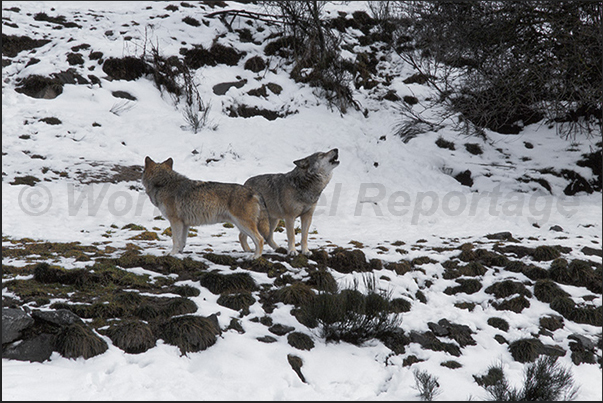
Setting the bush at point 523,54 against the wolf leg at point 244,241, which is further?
the bush at point 523,54

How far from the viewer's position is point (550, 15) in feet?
35.9

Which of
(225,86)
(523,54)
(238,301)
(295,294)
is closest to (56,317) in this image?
(238,301)

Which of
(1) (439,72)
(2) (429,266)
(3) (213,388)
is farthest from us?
(1) (439,72)

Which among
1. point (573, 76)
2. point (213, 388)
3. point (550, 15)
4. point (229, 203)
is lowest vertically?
point (213, 388)

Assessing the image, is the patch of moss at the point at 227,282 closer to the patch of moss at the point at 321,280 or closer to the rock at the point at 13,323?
the patch of moss at the point at 321,280

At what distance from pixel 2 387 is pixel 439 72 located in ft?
67.0

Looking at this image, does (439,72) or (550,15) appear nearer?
(550,15)

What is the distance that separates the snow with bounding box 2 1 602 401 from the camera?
375cm

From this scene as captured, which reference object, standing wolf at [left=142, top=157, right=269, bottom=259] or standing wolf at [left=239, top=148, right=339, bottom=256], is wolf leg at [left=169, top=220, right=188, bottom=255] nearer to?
standing wolf at [left=142, top=157, right=269, bottom=259]

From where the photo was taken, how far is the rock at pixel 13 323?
3.55 metres

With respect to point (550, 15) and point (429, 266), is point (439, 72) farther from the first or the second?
point (429, 266)

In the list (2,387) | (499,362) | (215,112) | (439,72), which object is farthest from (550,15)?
(2,387)

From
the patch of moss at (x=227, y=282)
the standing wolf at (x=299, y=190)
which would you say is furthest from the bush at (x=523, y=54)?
the patch of moss at (x=227, y=282)

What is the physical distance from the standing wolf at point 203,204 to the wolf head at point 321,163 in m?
1.07
